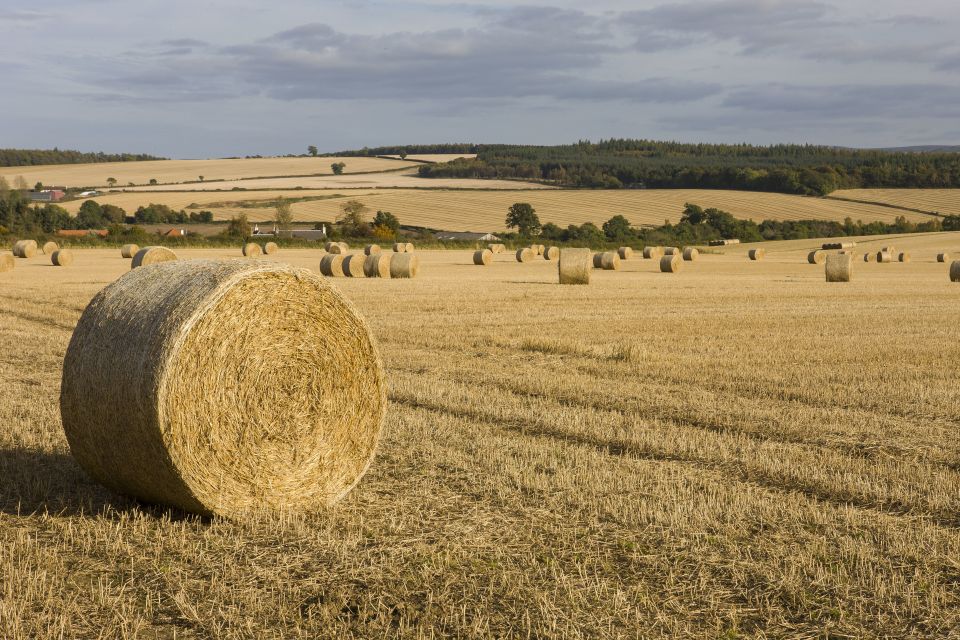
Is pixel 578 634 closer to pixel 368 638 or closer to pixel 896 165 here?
pixel 368 638

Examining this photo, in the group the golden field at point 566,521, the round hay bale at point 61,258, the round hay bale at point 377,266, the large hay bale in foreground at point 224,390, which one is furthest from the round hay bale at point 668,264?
the large hay bale in foreground at point 224,390

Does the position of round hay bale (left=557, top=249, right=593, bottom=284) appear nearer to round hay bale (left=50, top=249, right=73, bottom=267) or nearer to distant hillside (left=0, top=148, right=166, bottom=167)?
round hay bale (left=50, top=249, right=73, bottom=267)

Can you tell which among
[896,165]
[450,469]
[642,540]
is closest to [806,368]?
[450,469]

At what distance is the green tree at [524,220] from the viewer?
251ft

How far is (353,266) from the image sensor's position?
3269cm

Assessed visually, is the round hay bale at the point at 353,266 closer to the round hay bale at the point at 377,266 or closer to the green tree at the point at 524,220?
the round hay bale at the point at 377,266

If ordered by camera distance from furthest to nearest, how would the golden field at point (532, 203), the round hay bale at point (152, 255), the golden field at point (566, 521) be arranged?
the golden field at point (532, 203) → the round hay bale at point (152, 255) → the golden field at point (566, 521)

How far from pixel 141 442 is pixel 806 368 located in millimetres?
8638

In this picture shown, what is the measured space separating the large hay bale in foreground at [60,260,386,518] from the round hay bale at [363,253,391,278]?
81.8 ft

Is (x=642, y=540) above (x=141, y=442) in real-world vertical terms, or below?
below

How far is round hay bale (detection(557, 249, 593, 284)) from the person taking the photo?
29359 mm

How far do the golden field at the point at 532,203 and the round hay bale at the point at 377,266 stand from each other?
4549 cm

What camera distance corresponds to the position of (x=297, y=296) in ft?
24.5

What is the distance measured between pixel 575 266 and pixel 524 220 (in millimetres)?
48766
